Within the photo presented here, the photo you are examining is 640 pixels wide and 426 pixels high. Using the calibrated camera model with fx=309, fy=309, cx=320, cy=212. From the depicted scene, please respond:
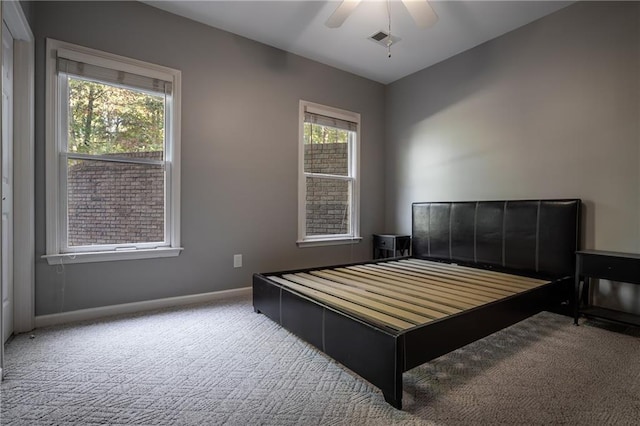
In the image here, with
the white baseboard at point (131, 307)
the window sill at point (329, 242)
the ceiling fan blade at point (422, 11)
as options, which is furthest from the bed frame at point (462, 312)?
the ceiling fan blade at point (422, 11)

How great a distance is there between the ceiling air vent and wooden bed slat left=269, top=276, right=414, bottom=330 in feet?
8.63

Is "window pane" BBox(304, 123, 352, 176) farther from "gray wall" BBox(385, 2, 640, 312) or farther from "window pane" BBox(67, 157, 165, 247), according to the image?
"window pane" BBox(67, 157, 165, 247)

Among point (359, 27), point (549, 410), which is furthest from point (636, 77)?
point (549, 410)

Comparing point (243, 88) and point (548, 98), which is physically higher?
point (243, 88)

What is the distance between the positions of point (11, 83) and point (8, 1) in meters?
0.52

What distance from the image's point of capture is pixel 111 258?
2.57 meters

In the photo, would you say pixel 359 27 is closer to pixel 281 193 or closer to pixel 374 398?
pixel 281 193

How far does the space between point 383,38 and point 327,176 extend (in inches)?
64.1

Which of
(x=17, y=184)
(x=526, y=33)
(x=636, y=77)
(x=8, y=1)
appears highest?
(x=526, y=33)

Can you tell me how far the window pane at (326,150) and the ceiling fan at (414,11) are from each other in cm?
154

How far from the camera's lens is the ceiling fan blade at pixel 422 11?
6.93 ft

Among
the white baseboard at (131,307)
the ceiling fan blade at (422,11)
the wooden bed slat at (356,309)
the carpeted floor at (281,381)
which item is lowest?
the carpeted floor at (281,381)

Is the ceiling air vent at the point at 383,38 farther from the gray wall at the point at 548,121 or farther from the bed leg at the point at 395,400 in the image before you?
the bed leg at the point at 395,400

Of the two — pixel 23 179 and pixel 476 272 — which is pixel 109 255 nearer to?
pixel 23 179
